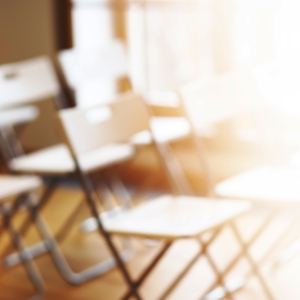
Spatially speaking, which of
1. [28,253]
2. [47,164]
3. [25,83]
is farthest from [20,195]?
[25,83]

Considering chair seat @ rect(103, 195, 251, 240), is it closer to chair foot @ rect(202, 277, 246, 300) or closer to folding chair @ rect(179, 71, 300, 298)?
folding chair @ rect(179, 71, 300, 298)

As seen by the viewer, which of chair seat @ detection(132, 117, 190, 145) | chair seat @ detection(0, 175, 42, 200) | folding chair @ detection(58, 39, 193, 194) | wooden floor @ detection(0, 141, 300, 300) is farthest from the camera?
folding chair @ detection(58, 39, 193, 194)

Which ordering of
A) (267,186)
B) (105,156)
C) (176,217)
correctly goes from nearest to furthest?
(176,217)
(267,186)
(105,156)

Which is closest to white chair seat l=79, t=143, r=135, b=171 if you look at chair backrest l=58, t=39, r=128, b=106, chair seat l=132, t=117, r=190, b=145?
chair seat l=132, t=117, r=190, b=145

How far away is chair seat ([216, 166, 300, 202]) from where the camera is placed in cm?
236

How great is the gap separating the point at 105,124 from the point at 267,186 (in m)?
0.65

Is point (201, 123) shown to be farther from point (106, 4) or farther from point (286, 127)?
point (106, 4)

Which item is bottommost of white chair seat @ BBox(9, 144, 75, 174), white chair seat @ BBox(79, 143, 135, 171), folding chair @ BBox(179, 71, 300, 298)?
white chair seat @ BBox(79, 143, 135, 171)

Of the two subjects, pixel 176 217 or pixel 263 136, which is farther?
pixel 263 136

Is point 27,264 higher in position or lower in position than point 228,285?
higher

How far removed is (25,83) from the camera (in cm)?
339

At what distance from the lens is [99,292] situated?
297 cm

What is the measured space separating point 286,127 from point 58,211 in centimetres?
152

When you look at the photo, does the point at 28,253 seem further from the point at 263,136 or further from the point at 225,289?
the point at 263,136
